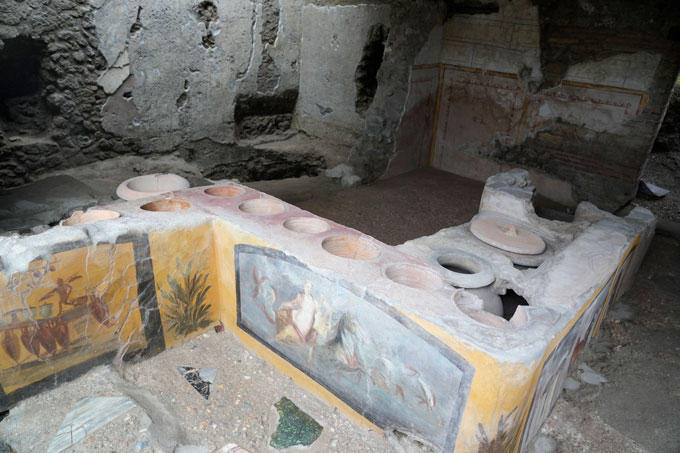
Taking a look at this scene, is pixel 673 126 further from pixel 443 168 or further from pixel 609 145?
pixel 443 168

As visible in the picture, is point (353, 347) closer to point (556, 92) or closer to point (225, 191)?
point (225, 191)

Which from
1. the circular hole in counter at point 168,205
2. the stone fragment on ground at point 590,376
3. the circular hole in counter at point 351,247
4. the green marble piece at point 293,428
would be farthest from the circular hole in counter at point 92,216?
the stone fragment on ground at point 590,376

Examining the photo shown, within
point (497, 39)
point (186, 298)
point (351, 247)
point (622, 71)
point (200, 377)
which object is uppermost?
point (497, 39)

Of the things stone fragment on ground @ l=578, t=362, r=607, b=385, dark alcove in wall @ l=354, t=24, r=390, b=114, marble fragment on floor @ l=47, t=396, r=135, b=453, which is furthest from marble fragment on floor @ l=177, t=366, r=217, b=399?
dark alcove in wall @ l=354, t=24, r=390, b=114

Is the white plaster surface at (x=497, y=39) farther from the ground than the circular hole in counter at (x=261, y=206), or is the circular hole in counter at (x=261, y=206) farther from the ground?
the white plaster surface at (x=497, y=39)

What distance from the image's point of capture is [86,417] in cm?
252

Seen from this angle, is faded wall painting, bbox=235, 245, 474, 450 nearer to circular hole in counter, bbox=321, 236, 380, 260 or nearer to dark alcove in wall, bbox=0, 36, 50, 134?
circular hole in counter, bbox=321, 236, 380, 260

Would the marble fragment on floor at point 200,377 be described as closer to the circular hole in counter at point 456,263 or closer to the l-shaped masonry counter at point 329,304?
the l-shaped masonry counter at point 329,304

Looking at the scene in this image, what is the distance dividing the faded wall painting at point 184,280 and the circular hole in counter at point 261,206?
0.41m

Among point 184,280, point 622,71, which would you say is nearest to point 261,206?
Answer: point 184,280

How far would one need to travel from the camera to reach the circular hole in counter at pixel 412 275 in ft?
8.63

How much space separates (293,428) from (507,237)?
211 cm

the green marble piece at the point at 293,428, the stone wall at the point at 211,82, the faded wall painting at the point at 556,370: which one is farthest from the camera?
the stone wall at the point at 211,82

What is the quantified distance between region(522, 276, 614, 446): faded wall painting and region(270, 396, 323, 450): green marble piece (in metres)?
1.14
